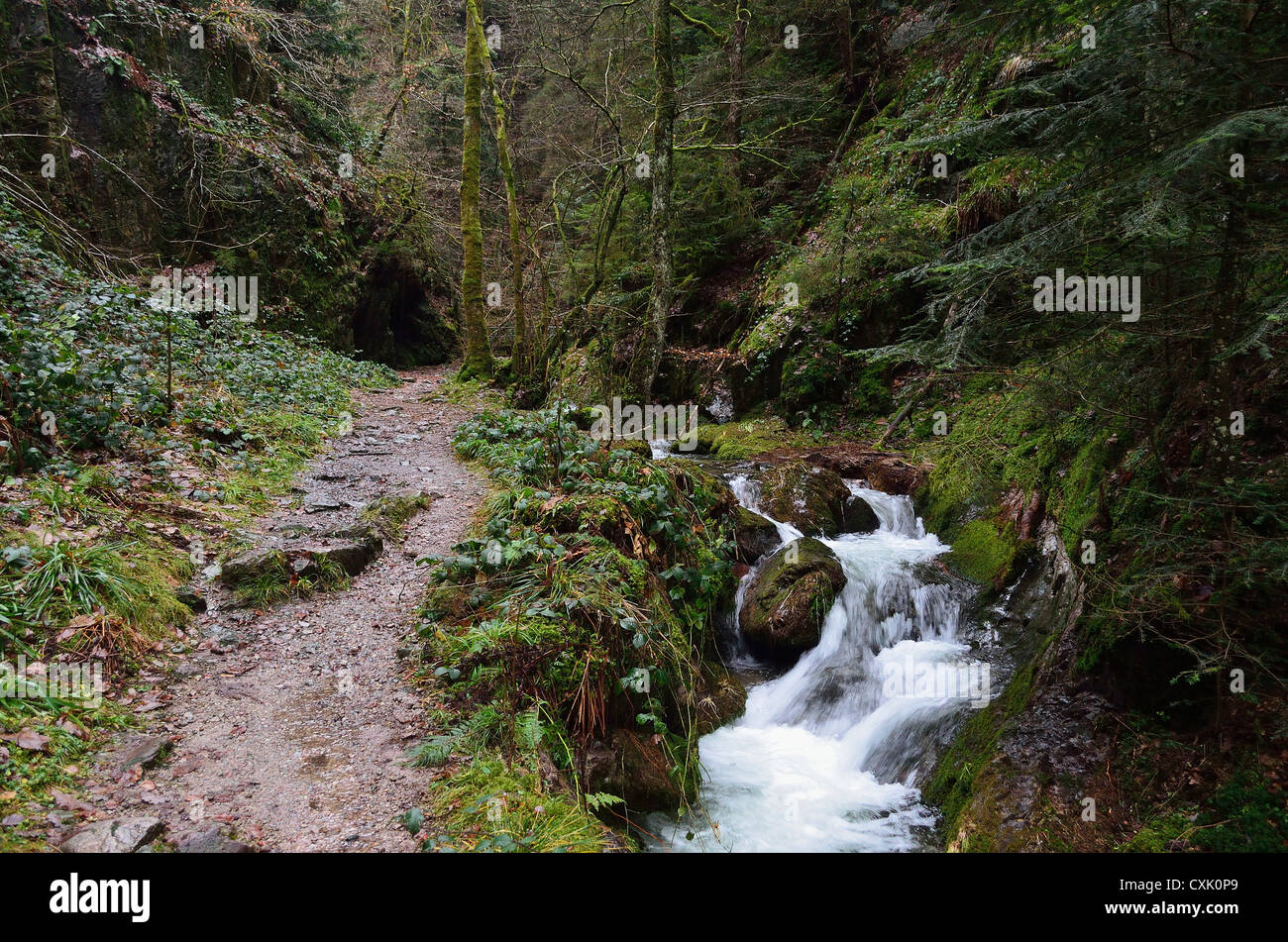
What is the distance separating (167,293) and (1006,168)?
45.2 feet

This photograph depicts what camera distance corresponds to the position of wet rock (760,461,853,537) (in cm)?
854

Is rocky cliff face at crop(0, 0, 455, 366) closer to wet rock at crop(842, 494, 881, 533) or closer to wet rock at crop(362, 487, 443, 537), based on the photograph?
wet rock at crop(362, 487, 443, 537)

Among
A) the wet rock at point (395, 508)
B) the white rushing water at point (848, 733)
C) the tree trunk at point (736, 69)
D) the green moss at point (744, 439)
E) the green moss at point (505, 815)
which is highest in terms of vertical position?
the tree trunk at point (736, 69)

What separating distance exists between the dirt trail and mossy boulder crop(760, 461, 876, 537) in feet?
14.4

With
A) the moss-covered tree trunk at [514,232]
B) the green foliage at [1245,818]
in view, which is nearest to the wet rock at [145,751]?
the green foliage at [1245,818]

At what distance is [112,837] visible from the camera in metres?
2.71

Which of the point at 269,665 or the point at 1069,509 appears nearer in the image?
the point at 269,665

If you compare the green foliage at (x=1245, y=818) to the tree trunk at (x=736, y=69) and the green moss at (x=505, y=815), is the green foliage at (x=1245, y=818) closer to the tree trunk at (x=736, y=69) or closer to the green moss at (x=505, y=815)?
the green moss at (x=505, y=815)

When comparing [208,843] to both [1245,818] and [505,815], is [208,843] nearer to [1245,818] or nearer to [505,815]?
[505,815]

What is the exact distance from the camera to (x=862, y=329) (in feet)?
39.7

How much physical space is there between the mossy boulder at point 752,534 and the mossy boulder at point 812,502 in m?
0.57

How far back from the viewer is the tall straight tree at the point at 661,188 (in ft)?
36.1
